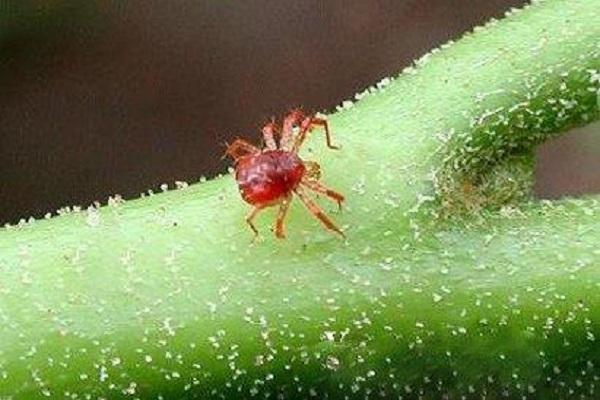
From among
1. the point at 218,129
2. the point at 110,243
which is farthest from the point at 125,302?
the point at 218,129

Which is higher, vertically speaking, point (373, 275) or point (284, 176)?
point (284, 176)

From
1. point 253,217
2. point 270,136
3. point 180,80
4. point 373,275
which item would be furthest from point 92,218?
point 180,80

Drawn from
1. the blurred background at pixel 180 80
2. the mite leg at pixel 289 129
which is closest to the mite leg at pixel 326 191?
the mite leg at pixel 289 129

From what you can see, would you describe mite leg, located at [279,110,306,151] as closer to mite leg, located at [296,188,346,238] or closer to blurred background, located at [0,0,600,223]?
mite leg, located at [296,188,346,238]

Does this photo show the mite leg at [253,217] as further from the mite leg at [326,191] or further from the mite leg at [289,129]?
the mite leg at [289,129]

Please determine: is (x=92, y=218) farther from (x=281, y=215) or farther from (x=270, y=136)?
(x=270, y=136)
